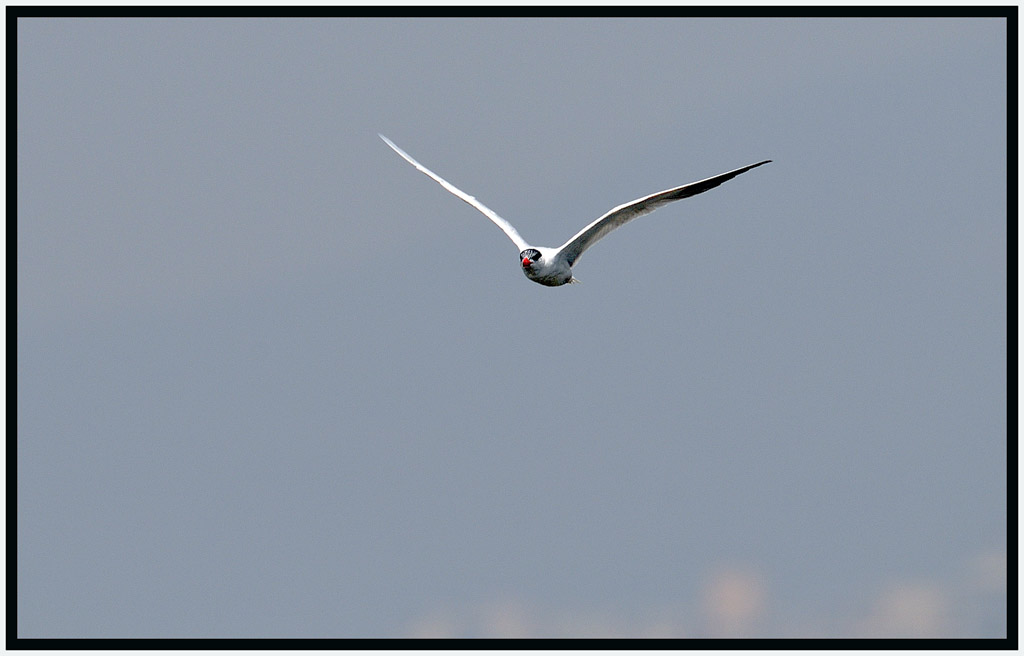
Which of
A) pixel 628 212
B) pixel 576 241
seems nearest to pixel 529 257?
pixel 576 241

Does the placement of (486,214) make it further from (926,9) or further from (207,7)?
(926,9)

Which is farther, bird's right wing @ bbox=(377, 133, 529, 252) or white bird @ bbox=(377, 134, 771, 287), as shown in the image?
bird's right wing @ bbox=(377, 133, 529, 252)

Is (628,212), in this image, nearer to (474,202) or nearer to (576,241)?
(576,241)

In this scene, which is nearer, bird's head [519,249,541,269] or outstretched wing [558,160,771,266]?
outstretched wing [558,160,771,266]
